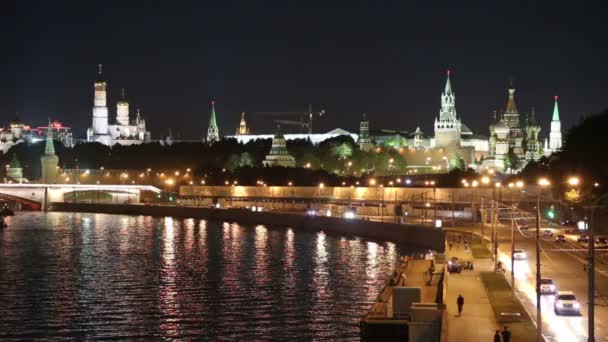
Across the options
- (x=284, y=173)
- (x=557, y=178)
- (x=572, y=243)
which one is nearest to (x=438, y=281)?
(x=572, y=243)

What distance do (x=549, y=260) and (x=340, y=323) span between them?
13581 mm

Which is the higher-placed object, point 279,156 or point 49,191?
point 279,156

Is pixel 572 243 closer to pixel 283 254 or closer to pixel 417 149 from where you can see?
pixel 283 254

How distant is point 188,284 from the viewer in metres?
42.2

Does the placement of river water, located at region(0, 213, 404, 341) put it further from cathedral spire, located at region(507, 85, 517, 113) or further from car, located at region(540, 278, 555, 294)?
cathedral spire, located at region(507, 85, 517, 113)

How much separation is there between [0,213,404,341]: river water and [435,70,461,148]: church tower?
341ft

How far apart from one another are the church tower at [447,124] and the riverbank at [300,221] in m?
79.0

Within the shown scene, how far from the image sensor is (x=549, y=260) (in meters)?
41.5

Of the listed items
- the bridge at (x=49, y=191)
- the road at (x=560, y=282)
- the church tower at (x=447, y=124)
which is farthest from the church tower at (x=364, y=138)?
the road at (x=560, y=282)

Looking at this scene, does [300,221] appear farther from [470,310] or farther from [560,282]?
[470,310]

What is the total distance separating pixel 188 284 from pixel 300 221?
37713 millimetres

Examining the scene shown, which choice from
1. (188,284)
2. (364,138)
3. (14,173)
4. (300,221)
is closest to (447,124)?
(364,138)

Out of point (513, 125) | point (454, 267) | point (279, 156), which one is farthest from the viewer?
point (513, 125)

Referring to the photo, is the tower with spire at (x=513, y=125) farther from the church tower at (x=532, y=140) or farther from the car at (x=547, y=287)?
the car at (x=547, y=287)
